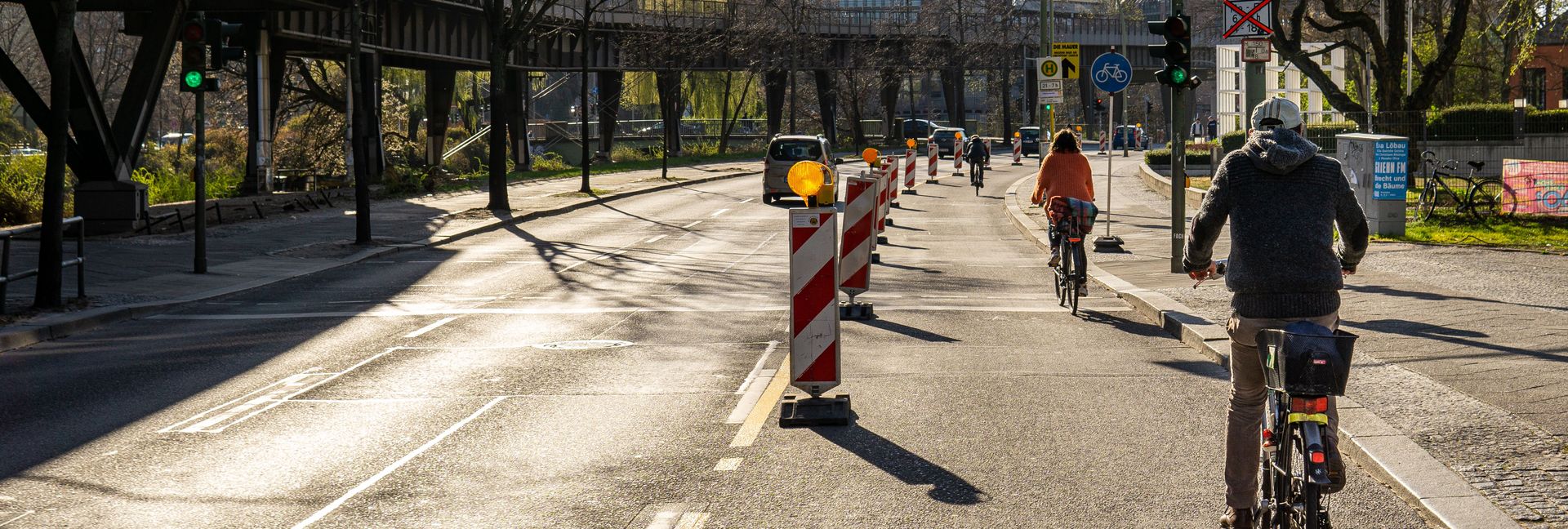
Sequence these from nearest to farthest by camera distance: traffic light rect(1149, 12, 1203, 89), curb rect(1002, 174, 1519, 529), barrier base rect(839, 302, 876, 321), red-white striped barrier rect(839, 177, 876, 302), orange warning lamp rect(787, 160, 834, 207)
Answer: curb rect(1002, 174, 1519, 529), orange warning lamp rect(787, 160, 834, 207), red-white striped barrier rect(839, 177, 876, 302), barrier base rect(839, 302, 876, 321), traffic light rect(1149, 12, 1203, 89)

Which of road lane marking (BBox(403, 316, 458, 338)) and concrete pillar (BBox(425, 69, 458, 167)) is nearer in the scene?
road lane marking (BBox(403, 316, 458, 338))

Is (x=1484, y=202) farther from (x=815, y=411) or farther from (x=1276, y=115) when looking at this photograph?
(x=1276, y=115)

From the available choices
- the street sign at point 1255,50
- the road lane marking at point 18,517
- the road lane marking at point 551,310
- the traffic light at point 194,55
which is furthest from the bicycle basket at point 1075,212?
the traffic light at point 194,55

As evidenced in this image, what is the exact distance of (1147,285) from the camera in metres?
15.5

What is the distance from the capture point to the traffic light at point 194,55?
18125 millimetres

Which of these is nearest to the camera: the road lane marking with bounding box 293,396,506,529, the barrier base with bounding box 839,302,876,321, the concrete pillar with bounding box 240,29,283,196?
the road lane marking with bounding box 293,396,506,529

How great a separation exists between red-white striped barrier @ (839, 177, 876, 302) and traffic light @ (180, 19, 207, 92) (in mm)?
8733

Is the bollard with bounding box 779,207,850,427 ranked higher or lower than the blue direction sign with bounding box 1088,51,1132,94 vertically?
lower

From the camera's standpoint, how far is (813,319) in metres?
8.76

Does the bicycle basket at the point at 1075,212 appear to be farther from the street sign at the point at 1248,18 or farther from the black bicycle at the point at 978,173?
the black bicycle at the point at 978,173

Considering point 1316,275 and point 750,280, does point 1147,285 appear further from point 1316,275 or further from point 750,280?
point 1316,275

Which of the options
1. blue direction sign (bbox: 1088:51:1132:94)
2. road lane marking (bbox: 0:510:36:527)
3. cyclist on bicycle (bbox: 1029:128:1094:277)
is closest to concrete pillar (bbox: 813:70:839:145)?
blue direction sign (bbox: 1088:51:1132:94)

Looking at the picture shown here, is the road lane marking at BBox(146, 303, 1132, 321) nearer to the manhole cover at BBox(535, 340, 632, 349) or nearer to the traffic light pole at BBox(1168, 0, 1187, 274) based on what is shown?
the manhole cover at BBox(535, 340, 632, 349)

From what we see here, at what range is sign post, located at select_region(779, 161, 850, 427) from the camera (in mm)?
8617
